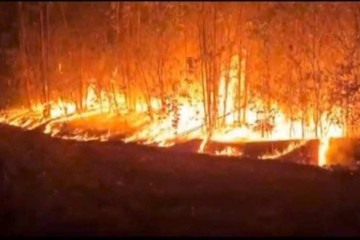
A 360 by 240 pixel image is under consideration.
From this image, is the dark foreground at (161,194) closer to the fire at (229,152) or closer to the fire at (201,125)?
the fire at (229,152)

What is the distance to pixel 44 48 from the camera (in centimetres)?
860

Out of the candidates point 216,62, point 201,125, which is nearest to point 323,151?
point 201,125

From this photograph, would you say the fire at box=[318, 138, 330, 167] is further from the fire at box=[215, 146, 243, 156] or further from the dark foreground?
the fire at box=[215, 146, 243, 156]

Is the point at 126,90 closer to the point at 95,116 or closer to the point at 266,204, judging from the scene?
the point at 95,116

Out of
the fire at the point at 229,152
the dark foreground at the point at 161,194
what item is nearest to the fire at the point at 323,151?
the dark foreground at the point at 161,194

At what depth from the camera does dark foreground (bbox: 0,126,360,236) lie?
560cm

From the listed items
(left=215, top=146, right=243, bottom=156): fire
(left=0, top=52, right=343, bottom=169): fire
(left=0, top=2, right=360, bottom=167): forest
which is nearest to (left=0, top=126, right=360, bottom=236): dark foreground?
(left=215, top=146, right=243, bottom=156): fire

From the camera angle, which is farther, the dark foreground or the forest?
the forest

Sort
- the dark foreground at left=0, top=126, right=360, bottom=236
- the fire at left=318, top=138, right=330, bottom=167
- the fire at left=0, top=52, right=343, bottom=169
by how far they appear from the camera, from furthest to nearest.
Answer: the fire at left=0, top=52, right=343, bottom=169
the fire at left=318, top=138, right=330, bottom=167
the dark foreground at left=0, top=126, right=360, bottom=236

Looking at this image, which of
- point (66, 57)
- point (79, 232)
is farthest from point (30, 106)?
point (79, 232)

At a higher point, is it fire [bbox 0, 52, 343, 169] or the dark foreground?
fire [bbox 0, 52, 343, 169]

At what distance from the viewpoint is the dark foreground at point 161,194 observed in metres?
5.60

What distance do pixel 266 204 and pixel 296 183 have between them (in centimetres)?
51

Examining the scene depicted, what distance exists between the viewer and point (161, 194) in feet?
→ 20.4
